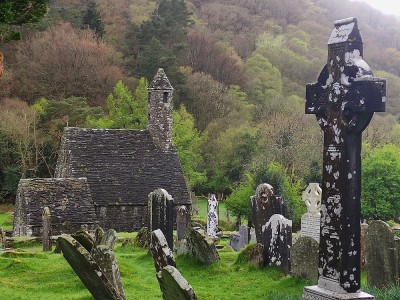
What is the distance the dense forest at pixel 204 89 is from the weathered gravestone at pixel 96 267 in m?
19.4

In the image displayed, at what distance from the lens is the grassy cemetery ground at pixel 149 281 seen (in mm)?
10367

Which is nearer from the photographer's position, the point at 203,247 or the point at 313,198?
the point at 203,247

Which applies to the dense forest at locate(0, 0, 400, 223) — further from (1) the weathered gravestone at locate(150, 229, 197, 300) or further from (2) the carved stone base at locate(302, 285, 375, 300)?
(1) the weathered gravestone at locate(150, 229, 197, 300)

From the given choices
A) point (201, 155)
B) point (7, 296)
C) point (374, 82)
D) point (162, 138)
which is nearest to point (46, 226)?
point (7, 296)

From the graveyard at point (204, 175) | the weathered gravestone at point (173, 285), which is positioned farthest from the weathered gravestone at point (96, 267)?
the weathered gravestone at point (173, 285)

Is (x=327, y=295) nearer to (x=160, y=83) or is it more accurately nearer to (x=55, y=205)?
(x=55, y=205)

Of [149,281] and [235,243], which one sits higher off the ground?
[149,281]

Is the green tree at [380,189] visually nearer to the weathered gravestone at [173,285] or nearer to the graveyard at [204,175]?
the graveyard at [204,175]

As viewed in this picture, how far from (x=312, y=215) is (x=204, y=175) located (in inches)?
1011

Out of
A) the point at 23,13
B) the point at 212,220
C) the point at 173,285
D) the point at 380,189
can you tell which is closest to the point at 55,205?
the point at 212,220

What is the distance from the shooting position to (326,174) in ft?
24.0

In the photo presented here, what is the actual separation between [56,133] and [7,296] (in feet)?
108

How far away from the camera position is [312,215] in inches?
663

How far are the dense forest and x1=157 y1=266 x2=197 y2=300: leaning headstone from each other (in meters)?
21.0
